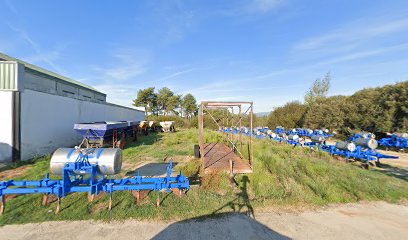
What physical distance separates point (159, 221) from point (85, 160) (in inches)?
86.6

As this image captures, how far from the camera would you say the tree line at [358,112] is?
15.9 m

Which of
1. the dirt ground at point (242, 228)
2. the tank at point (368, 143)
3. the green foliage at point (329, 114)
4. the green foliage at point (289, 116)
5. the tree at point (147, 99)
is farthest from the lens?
the tree at point (147, 99)

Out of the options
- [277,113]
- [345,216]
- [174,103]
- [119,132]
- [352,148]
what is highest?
[174,103]

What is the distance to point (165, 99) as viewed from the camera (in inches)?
1673

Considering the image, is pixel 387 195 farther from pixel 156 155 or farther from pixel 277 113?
pixel 277 113

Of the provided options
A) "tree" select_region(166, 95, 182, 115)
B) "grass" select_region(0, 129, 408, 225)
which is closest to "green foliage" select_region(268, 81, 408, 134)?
"grass" select_region(0, 129, 408, 225)

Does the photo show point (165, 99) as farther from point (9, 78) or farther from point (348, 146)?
point (348, 146)

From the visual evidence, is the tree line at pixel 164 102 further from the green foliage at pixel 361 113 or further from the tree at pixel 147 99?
the green foliage at pixel 361 113

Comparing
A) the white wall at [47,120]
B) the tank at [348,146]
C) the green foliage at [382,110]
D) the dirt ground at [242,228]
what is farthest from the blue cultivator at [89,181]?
the green foliage at [382,110]

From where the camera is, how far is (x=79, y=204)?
4594 millimetres

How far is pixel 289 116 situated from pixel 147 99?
1080 inches

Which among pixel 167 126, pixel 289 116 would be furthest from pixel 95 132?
pixel 289 116

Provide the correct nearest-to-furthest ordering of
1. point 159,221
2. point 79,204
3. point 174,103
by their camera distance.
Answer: point 159,221 → point 79,204 → point 174,103

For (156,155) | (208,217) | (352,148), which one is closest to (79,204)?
(208,217)
